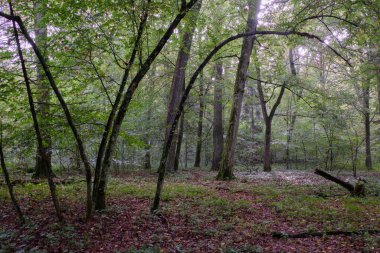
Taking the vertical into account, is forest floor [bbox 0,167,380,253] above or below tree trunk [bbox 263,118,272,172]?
below

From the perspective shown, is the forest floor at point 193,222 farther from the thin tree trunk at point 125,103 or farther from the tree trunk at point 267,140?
the tree trunk at point 267,140

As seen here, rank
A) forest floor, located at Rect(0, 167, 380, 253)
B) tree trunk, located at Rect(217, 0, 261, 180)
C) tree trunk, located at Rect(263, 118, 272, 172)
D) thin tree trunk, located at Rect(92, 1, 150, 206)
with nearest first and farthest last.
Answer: forest floor, located at Rect(0, 167, 380, 253), thin tree trunk, located at Rect(92, 1, 150, 206), tree trunk, located at Rect(217, 0, 261, 180), tree trunk, located at Rect(263, 118, 272, 172)

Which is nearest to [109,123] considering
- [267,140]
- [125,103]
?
[125,103]

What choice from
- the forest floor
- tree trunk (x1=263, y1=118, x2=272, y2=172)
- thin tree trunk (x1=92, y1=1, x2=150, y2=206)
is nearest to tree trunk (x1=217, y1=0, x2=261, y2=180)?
the forest floor

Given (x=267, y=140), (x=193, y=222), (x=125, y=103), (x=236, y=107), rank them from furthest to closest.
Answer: (x=267, y=140) → (x=236, y=107) → (x=193, y=222) → (x=125, y=103)

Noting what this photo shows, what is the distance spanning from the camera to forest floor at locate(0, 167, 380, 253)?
5039 millimetres

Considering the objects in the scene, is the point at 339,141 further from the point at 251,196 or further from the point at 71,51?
the point at 71,51

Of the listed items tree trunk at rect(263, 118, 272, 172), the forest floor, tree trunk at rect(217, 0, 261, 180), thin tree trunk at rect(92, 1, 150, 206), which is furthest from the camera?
tree trunk at rect(263, 118, 272, 172)

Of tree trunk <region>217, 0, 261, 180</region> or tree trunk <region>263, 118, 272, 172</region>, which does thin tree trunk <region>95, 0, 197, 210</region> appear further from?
tree trunk <region>263, 118, 272, 172</region>

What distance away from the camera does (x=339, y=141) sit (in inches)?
→ 697

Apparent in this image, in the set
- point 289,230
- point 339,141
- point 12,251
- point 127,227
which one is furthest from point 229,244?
point 339,141

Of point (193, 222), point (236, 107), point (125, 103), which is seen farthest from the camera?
point (236, 107)

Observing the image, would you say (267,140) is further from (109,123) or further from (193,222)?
(109,123)

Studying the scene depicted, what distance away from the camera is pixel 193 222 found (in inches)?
246
